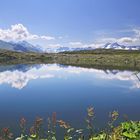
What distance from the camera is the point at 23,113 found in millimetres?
23672

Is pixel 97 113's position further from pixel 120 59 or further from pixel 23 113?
pixel 120 59

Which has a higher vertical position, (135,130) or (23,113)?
(135,130)

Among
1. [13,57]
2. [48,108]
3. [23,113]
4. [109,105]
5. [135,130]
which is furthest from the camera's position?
[13,57]

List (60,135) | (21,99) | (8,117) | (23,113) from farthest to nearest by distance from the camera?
1. (21,99)
2. (23,113)
3. (8,117)
4. (60,135)

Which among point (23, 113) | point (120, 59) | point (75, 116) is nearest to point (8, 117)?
point (23, 113)

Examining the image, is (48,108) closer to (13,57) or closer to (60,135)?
(60,135)

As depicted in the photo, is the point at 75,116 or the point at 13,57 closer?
the point at 75,116

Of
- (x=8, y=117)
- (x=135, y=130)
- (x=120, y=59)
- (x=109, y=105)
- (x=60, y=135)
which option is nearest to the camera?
Result: (x=135, y=130)

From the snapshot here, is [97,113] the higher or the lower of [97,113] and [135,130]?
the lower

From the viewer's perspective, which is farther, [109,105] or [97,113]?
[109,105]

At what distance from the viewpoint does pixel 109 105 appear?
27875mm

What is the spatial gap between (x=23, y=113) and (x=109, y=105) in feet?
25.9

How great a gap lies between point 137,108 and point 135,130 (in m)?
17.8

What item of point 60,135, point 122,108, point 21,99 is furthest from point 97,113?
point 21,99
